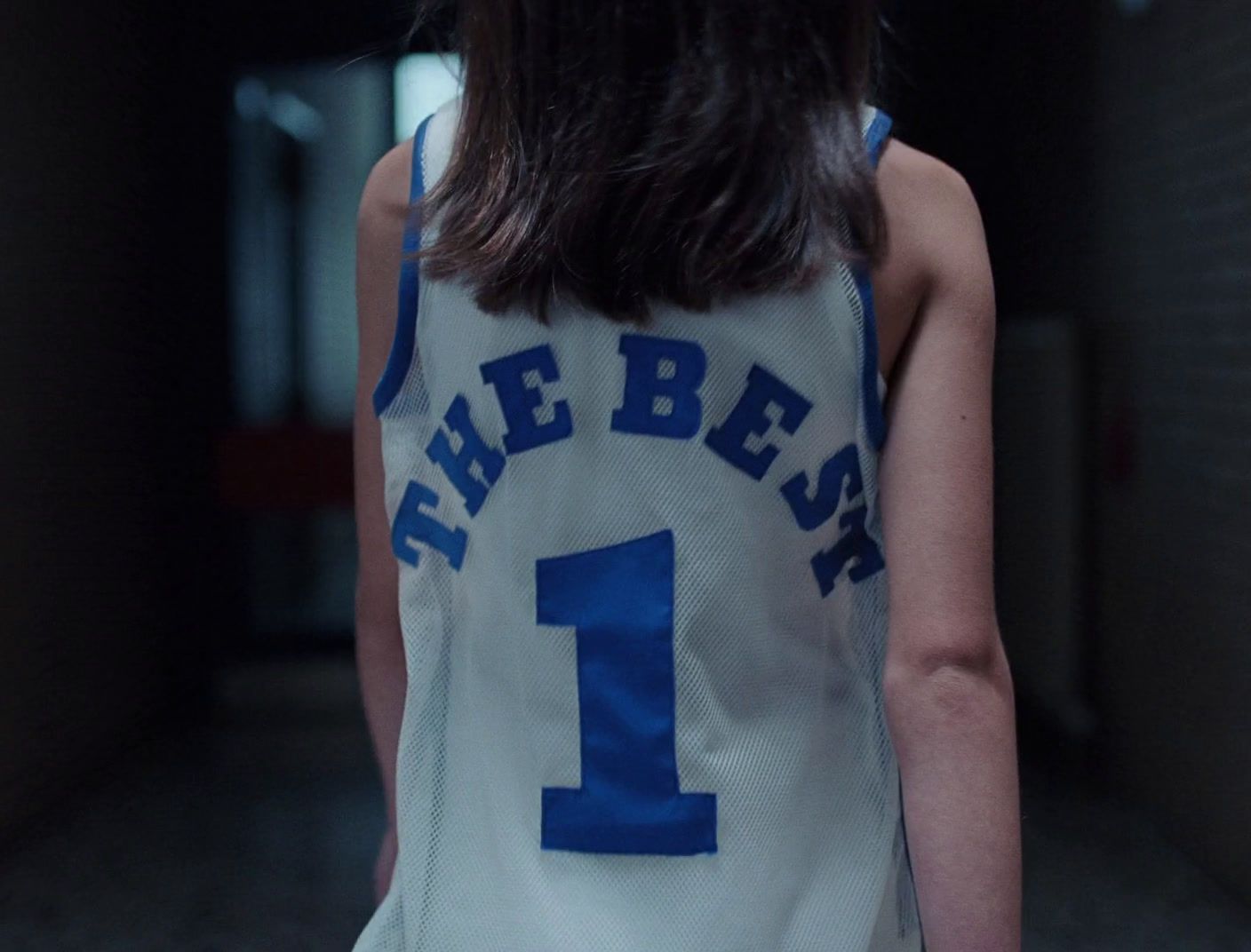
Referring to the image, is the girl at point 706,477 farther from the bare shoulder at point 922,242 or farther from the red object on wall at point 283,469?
the red object on wall at point 283,469

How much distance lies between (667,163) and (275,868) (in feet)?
Answer: 10.2

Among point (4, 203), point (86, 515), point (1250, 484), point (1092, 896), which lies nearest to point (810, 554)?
point (1250, 484)

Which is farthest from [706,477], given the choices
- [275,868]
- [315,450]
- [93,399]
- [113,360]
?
[315,450]

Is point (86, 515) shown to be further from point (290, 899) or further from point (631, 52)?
point (631, 52)

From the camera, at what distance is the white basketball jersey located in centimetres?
74

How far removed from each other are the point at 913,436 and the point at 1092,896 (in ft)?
9.35

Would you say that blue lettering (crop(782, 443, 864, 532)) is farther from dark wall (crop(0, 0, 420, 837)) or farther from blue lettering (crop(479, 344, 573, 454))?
dark wall (crop(0, 0, 420, 837))

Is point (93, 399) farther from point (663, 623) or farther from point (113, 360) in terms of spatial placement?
point (663, 623)

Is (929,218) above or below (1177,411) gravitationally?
above

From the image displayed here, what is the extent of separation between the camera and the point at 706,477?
74 centimetres

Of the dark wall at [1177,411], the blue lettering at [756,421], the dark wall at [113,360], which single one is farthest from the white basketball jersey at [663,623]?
the dark wall at [113,360]

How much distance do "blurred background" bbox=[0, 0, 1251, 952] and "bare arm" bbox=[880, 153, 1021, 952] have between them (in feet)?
8.10

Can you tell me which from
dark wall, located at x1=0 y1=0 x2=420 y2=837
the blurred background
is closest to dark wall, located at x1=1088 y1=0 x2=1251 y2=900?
the blurred background

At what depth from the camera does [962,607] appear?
0.76 metres
